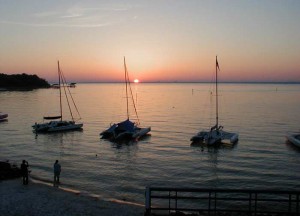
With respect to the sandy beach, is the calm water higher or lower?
lower

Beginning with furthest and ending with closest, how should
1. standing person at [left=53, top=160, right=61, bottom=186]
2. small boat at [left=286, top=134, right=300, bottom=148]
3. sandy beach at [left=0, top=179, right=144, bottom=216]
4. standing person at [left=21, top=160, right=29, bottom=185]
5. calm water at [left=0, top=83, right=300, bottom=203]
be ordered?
small boat at [left=286, top=134, right=300, bottom=148] → calm water at [left=0, top=83, right=300, bottom=203] → standing person at [left=53, top=160, right=61, bottom=186] → standing person at [left=21, top=160, right=29, bottom=185] → sandy beach at [left=0, top=179, right=144, bottom=216]

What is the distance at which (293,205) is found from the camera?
23.1 metres

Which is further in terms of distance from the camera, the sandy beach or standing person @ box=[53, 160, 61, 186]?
standing person @ box=[53, 160, 61, 186]

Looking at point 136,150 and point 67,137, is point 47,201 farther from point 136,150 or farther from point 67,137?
point 67,137

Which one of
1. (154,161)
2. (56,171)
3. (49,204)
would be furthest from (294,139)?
(49,204)

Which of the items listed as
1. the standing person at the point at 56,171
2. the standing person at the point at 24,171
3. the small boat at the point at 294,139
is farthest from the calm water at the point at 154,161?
the standing person at the point at 24,171

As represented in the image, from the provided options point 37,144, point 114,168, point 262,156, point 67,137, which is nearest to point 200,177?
point 114,168

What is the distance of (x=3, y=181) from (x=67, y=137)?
31.1 m

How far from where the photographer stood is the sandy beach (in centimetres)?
1809

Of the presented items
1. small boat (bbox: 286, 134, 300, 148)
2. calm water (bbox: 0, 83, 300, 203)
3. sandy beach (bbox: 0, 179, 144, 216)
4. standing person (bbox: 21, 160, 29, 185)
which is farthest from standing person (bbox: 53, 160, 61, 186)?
small boat (bbox: 286, 134, 300, 148)

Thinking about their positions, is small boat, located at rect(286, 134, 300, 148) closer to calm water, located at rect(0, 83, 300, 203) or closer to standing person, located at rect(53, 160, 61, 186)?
calm water, located at rect(0, 83, 300, 203)

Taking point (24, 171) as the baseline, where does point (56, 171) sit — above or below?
below

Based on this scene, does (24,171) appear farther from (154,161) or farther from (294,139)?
(294,139)

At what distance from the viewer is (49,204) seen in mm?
19547
